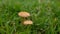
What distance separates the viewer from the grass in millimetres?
2984

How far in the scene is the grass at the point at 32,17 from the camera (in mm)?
2984

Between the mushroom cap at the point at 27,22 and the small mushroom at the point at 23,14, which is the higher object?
the small mushroom at the point at 23,14

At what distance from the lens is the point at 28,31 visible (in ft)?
9.54

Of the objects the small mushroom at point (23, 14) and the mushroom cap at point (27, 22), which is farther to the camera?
the small mushroom at point (23, 14)

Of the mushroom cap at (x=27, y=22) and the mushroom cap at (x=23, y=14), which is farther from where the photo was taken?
the mushroom cap at (x=23, y=14)

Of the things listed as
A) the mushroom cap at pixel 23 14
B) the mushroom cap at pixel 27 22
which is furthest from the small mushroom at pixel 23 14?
the mushroom cap at pixel 27 22

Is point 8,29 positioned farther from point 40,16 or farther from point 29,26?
point 40,16

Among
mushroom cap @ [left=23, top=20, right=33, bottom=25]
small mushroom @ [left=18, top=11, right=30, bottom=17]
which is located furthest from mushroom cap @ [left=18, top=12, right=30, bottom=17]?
mushroom cap @ [left=23, top=20, right=33, bottom=25]

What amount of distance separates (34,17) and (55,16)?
1.21ft

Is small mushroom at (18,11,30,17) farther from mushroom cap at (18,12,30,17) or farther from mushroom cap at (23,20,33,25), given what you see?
mushroom cap at (23,20,33,25)

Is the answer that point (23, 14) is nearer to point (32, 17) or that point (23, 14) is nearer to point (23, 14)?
point (23, 14)

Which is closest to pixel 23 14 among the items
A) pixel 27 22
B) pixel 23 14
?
pixel 23 14

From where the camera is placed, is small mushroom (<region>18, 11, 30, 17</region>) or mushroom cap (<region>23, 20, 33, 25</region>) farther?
small mushroom (<region>18, 11, 30, 17</region>)

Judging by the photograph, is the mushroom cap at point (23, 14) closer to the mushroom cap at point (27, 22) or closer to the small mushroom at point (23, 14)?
the small mushroom at point (23, 14)
